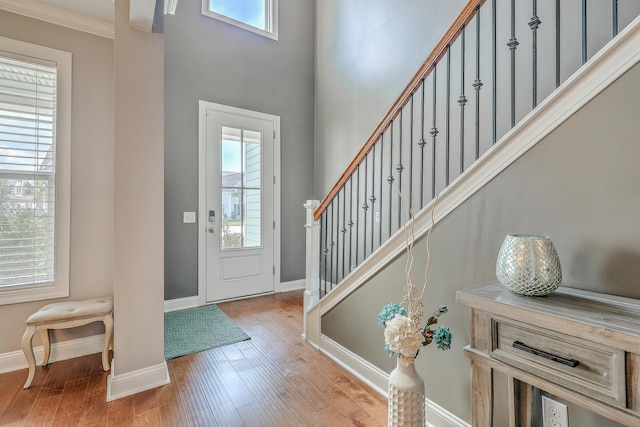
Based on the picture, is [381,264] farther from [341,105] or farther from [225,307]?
[341,105]

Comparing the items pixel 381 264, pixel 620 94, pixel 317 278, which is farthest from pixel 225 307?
pixel 620 94

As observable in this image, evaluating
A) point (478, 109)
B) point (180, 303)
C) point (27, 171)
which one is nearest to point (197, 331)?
point (180, 303)

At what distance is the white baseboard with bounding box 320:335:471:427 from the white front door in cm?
173

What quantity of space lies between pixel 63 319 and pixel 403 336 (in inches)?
84.4

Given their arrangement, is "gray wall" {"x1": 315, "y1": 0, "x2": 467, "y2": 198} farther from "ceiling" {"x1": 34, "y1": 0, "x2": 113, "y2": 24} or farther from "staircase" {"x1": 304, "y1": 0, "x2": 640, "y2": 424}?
"ceiling" {"x1": 34, "y1": 0, "x2": 113, "y2": 24}

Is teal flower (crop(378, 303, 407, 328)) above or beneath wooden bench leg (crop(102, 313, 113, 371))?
above

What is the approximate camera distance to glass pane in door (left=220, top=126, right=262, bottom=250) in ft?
12.1

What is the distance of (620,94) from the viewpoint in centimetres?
98

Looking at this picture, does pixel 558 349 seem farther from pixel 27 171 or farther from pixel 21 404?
pixel 27 171

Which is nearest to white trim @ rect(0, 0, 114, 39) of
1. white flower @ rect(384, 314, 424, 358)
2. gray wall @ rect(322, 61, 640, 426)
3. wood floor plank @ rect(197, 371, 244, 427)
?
wood floor plank @ rect(197, 371, 244, 427)

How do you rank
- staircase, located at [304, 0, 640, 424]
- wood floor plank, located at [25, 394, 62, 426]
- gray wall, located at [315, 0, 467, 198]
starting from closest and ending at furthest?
staircase, located at [304, 0, 640, 424]
wood floor plank, located at [25, 394, 62, 426]
gray wall, located at [315, 0, 467, 198]

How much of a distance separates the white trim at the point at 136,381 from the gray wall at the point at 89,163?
30.1 inches

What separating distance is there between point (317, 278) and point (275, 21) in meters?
3.49

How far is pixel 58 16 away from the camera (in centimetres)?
220
